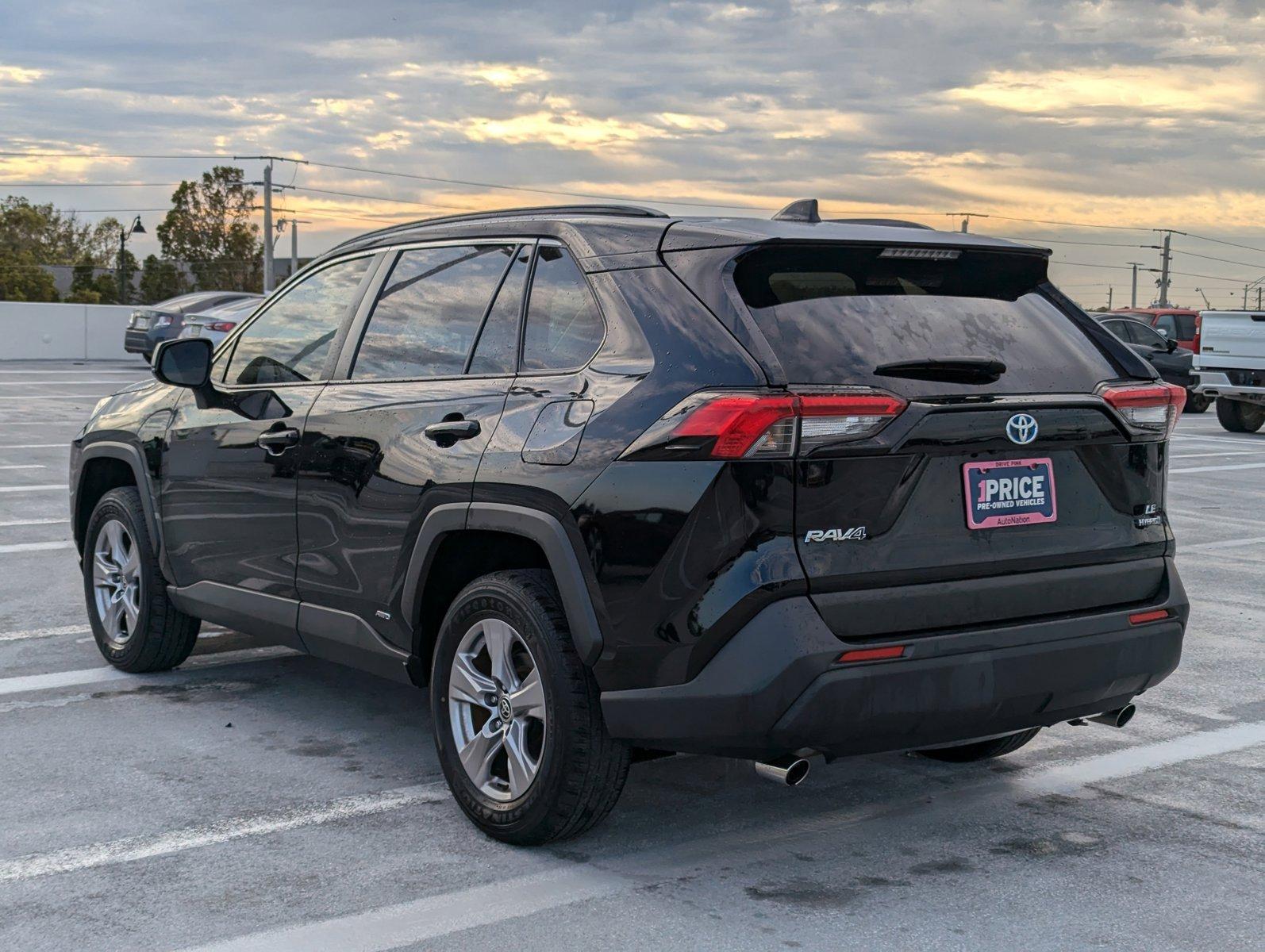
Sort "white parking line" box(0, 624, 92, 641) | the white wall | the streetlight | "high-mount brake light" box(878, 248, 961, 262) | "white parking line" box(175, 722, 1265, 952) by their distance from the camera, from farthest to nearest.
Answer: the streetlight, the white wall, "white parking line" box(0, 624, 92, 641), "high-mount brake light" box(878, 248, 961, 262), "white parking line" box(175, 722, 1265, 952)

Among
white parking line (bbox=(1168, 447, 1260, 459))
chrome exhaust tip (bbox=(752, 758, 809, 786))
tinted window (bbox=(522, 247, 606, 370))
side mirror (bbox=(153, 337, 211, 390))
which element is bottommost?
white parking line (bbox=(1168, 447, 1260, 459))

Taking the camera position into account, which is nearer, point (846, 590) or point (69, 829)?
point (846, 590)

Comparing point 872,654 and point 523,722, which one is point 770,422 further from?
point 523,722

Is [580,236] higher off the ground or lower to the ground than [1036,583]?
higher

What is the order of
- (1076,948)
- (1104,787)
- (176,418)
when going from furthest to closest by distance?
(176,418)
(1104,787)
(1076,948)

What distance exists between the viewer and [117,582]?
6.64 metres

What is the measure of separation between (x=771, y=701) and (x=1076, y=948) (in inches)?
37.3

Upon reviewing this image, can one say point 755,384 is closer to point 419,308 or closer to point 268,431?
point 419,308

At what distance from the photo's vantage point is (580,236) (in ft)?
14.5

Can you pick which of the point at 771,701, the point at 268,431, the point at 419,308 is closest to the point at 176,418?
the point at 268,431

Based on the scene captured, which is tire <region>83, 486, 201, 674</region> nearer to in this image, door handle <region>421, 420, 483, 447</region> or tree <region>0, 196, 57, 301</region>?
door handle <region>421, 420, 483, 447</region>

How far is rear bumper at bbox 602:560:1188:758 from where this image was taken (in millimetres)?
3723

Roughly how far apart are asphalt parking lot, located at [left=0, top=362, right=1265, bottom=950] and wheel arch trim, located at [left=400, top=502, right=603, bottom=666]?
0.70 m

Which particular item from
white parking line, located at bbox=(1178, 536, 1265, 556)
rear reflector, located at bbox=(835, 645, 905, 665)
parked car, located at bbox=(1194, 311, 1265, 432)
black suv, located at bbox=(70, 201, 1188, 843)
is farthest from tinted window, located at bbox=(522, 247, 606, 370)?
parked car, located at bbox=(1194, 311, 1265, 432)
